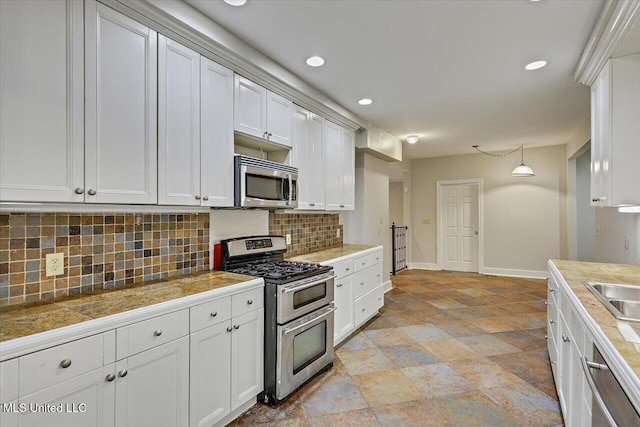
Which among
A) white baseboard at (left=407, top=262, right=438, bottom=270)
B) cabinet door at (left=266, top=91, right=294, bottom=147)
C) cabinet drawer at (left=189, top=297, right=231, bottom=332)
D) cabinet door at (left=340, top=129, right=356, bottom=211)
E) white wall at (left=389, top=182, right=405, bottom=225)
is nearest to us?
cabinet drawer at (left=189, top=297, right=231, bottom=332)

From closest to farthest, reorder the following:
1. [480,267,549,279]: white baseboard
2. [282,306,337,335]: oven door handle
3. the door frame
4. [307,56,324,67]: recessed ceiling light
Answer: [282,306,337,335]: oven door handle, [307,56,324,67]: recessed ceiling light, [480,267,549,279]: white baseboard, the door frame

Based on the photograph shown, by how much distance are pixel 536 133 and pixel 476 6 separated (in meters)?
4.07

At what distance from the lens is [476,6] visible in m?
1.98

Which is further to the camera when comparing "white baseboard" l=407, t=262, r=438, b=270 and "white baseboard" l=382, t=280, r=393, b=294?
"white baseboard" l=407, t=262, r=438, b=270

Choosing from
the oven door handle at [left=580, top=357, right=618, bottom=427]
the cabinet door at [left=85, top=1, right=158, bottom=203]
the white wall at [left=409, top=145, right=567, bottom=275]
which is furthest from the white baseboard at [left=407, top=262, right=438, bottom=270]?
the cabinet door at [left=85, top=1, right=158, bottom=203]

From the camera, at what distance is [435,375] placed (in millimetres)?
2707

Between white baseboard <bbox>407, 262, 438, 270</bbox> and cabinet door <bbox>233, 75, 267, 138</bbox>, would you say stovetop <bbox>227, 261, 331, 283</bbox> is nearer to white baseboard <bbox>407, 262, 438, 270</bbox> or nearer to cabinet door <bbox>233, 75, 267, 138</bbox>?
cabinet door <bbox>233, 75, 267, 138</bbox>

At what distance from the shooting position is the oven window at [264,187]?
8.25 feet

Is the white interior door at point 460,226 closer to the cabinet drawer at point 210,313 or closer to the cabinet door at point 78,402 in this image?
the cabinet drawer at point 210,313

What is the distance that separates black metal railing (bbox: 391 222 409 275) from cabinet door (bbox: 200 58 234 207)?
5.04 m

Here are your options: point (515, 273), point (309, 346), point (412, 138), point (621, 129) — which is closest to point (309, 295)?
point (309, 346)

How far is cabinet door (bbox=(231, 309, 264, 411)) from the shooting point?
6.59 feet

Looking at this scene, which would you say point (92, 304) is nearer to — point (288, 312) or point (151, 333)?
point (151, 333)

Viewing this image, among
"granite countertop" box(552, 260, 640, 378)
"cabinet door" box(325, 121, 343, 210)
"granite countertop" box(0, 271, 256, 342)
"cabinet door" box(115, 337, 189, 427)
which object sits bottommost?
"cabinet door" box(115, 337, 189, 427)
